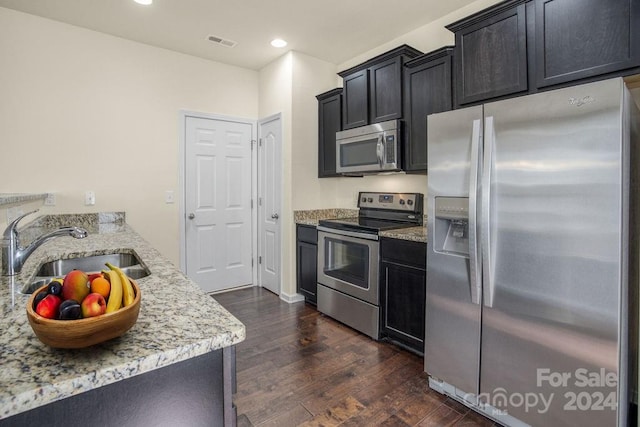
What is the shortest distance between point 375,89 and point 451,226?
164 centimetres

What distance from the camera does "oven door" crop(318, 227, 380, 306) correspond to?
271 centimetres

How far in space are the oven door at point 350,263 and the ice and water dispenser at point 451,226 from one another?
720 mm

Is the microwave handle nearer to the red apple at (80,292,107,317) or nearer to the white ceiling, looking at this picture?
the white ceiling

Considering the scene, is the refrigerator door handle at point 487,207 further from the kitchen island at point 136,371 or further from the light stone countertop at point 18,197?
the light stone countertop at point 18,197

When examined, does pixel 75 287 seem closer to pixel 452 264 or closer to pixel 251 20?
pixel 452 264

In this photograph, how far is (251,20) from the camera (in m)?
2.94

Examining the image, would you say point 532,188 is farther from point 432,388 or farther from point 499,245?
point 432,388

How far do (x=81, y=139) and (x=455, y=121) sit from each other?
3.20m

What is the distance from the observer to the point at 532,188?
1.57 metres

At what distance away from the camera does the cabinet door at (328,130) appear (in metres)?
3.55

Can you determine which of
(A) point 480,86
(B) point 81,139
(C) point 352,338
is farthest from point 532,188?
(B) point 81,139

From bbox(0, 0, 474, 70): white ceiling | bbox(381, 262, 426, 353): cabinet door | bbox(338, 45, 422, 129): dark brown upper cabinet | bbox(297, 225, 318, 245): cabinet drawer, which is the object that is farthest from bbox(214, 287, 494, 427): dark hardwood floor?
bbox(0, 0, 474, 70): white ceiling

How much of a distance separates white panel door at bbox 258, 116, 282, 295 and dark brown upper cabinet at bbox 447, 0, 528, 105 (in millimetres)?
2123

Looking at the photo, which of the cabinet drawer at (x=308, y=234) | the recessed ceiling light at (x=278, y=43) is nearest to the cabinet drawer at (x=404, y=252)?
the cabinet drawer at (x=308, y=234)
